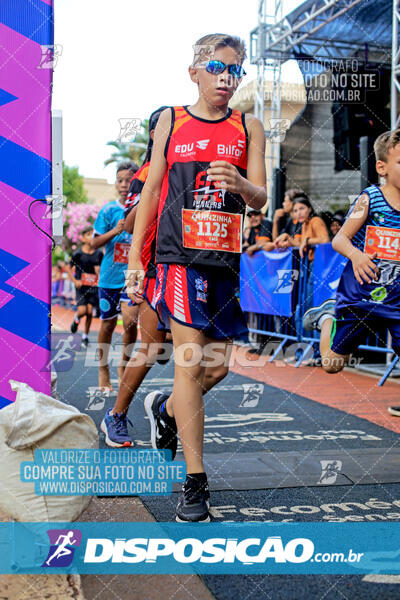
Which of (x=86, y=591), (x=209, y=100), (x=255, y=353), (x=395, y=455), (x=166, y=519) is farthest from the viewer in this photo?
(x=255, y=353)

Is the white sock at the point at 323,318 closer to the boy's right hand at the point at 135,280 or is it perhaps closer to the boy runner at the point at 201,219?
the boy runner at the point at 201,219

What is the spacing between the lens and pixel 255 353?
390 inches

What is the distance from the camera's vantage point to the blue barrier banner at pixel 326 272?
7500mm

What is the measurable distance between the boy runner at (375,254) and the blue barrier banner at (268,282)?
4.71 m

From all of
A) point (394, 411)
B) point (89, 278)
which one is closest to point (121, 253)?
point (394, 411)

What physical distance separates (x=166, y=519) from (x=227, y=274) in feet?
3.56

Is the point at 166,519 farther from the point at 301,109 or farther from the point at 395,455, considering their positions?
the point at 301,109

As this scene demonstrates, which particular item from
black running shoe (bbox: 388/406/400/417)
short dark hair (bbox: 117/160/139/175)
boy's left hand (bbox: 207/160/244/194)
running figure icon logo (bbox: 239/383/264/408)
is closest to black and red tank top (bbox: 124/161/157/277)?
boy's left hand (bbox: 207/160/244/194)

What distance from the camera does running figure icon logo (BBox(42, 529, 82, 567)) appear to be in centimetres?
204

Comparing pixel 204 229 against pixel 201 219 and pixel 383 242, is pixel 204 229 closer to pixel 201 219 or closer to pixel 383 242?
pixel 201 219

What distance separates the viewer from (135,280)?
3051mm

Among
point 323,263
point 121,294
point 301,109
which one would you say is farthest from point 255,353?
point 301,109

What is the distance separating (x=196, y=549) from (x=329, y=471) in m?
1.31

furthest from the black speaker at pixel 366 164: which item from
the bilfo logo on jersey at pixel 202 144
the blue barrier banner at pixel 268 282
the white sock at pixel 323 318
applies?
the bilfo logo on jersey at pixel 202 144
